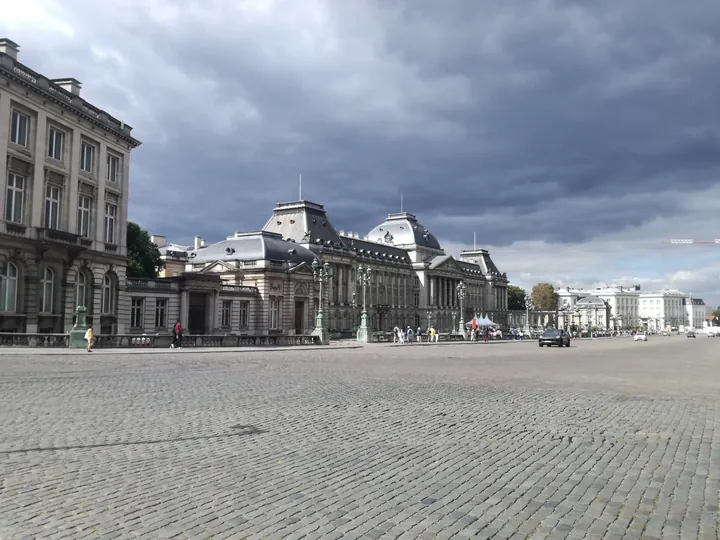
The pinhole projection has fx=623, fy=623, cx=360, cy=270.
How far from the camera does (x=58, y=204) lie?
38.4 metres

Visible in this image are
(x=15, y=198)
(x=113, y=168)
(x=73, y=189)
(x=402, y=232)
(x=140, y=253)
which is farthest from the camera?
(x=402, y=232)

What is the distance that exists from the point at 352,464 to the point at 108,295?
39918 mm

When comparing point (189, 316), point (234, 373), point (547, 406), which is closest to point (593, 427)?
point (547, 406)

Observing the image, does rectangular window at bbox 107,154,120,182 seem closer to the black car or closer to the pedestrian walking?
the pedestrian walking

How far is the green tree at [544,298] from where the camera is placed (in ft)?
622

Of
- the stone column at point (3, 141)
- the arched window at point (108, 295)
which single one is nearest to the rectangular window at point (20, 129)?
the stone column at point (3, 141)

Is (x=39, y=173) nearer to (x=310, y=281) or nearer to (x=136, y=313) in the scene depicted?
(x=136, y=313)

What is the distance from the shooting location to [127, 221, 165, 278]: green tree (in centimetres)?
6612

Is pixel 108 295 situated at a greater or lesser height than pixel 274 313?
greater

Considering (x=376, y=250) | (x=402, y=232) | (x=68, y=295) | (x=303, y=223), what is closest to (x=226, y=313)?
(x=68, y=295)

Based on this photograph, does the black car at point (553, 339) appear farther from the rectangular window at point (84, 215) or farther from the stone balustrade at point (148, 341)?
the rectangular window at point (84, 215)

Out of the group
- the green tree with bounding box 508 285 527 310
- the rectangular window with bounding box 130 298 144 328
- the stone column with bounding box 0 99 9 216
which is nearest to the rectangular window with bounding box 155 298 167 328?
the rectangular window with bounding box 130 298 144 328

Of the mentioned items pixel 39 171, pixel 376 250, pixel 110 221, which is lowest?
pixel 110 221

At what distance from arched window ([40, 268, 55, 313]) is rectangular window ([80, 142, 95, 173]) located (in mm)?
7611
